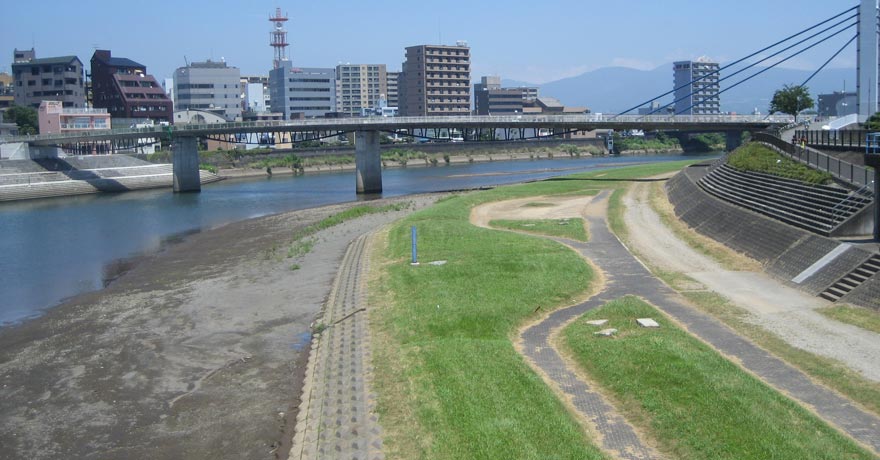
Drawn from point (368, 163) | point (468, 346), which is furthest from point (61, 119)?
point (468, 346)

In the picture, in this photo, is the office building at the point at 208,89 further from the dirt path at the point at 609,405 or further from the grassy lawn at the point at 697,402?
the grassy lawn at the point at 697,402

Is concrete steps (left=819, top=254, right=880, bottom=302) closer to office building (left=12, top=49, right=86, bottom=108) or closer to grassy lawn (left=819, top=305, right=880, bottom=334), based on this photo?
grassy lawn (left=819, top=305, right=880, bottom=334)

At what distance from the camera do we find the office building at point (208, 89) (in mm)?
187875

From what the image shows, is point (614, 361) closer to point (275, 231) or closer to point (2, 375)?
point (2, 375)

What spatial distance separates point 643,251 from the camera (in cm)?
3700

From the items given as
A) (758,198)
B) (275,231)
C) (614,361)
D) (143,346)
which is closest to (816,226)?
(758,198)

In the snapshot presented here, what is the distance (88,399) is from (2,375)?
4.25 metres

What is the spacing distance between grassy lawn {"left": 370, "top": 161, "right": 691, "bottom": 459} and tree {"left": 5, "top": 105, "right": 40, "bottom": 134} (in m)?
113

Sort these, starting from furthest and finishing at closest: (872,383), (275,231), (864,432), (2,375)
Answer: (275,231), (2,375), (872,383), (864,432)

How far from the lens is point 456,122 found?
312 ft

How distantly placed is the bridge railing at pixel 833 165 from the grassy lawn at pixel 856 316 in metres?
11.9

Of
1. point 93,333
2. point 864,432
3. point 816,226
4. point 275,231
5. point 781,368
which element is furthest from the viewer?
point 275,231

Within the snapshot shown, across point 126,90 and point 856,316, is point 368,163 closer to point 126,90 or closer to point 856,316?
point 856,316

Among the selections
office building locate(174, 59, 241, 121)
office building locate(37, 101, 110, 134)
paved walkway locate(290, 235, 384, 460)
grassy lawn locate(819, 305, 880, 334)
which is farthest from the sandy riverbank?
office building locate(174, 59, 241, 121)
